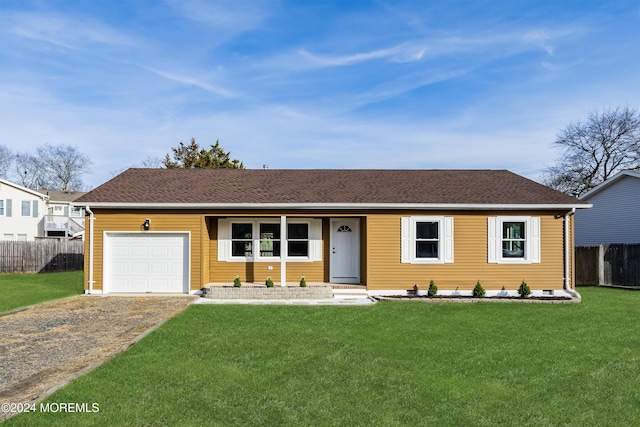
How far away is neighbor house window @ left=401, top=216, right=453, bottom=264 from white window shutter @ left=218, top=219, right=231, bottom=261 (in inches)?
231

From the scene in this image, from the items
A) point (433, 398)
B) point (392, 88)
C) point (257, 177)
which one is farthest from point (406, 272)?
point (392, 88)

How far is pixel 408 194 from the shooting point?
A: 14.2 metres

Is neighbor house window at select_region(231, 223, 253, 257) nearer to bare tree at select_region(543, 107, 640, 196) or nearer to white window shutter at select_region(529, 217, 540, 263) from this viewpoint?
white window shutter at select_region(529, 217, 540, 263)

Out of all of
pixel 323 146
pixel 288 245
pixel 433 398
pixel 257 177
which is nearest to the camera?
pixel 433 398

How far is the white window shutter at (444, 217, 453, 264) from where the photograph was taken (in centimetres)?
1350

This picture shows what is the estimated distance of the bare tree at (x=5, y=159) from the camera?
48969 mm

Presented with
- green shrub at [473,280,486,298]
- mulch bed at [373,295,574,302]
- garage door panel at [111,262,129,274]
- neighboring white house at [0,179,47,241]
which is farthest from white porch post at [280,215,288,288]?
neighboring white house at [0,179,47,241]

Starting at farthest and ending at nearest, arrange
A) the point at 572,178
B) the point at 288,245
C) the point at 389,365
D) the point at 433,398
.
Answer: the point at 572,178 < the point at 288,245 < the point at 389,365 < the point at 433,398

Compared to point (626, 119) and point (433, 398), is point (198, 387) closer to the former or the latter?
point (433, 398)

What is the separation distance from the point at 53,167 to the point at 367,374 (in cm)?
5624

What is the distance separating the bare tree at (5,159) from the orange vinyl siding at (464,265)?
2072 inches

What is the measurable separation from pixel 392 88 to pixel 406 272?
10.8 metres

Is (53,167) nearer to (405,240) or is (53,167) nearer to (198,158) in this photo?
(198,158)

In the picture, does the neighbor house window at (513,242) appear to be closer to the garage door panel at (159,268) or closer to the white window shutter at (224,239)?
the white window shutter at (224,239)
